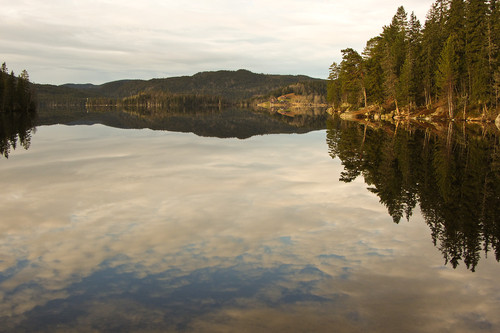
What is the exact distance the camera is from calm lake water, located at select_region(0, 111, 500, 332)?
8102mm

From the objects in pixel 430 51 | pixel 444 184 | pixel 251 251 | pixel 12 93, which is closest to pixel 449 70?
pixel 430 51

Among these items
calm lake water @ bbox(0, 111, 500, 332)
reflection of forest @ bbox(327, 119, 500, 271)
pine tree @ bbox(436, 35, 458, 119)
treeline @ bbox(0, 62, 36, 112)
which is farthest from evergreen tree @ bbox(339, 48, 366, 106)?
treeline @ bbox(0, 62, 36, 112)

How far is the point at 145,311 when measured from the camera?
8188 millimetres

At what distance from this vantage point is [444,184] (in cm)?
2016

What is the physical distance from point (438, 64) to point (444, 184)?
218 ft

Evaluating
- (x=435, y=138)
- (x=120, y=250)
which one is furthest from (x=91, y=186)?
(x=435, y=138)

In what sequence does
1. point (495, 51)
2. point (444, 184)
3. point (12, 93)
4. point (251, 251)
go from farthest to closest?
1. point (12, 93)
2. point (495, 51)
3. point (444, 184)
4. point (251, 251)

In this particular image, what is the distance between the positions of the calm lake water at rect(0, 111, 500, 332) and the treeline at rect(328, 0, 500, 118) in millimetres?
52517

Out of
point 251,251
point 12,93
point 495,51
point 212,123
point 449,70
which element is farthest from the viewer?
point 12,93

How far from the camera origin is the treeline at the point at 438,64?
68.1m

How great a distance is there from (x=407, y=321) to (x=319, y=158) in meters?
24.6

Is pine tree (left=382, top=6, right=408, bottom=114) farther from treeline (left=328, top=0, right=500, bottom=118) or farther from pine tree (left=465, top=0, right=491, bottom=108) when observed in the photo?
pine tree (left=465, top=0, right=491, bottom=108)

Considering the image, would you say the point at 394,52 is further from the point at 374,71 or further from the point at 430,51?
the point at 430,51

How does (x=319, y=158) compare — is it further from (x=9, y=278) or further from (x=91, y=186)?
(x=9, y=278)
